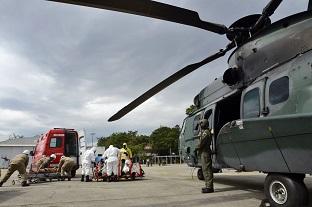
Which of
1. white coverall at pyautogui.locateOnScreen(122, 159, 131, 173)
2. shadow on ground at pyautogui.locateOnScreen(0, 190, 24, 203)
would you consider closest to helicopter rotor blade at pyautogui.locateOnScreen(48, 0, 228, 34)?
shadow on ground at pyautogui.locateOnScreen(0, 190, 24, 203)

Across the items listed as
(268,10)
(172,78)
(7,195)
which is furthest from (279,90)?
(7,195)

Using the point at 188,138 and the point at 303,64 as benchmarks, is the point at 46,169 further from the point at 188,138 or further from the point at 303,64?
the point at 303,64

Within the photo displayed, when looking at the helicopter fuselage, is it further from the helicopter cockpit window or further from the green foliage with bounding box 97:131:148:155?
the green foliage with bounding box 97:131:148:155

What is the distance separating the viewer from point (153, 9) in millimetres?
7297

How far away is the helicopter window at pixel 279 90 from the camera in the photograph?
7324 mm

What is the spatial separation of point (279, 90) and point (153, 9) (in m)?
2.76

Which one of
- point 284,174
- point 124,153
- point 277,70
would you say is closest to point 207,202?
point 284,174

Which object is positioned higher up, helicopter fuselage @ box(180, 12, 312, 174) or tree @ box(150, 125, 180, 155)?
tree @ box(150, 125, 180, 155)

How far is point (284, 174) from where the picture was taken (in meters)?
7.21

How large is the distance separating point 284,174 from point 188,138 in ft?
23.5

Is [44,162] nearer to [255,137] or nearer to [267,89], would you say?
[255,137]

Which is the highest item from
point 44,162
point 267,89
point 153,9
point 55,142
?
point 153,9

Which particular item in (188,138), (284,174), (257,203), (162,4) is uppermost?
(162,4)

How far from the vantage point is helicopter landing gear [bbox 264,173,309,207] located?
22.5 ft
